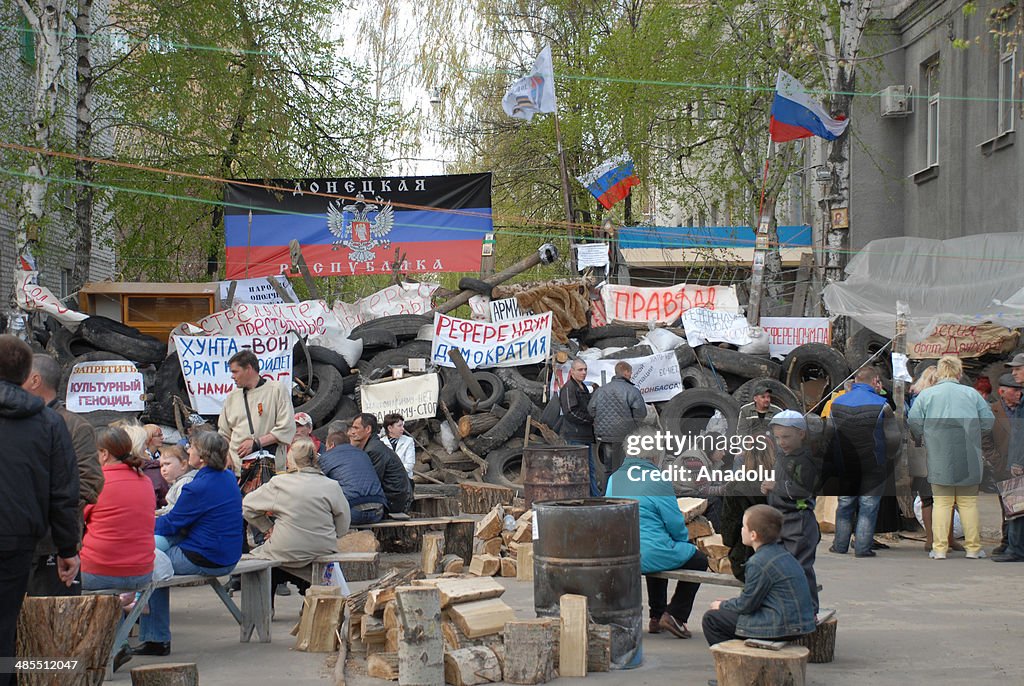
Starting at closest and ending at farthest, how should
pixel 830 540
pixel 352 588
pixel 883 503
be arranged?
pixel 352 588
pixel 883 503
pixel 830 540

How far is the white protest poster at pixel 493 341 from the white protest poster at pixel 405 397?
2.49 ft

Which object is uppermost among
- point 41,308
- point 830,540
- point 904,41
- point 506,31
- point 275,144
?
point 506,31

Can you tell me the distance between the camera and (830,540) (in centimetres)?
1323

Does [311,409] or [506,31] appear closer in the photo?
[311,409]

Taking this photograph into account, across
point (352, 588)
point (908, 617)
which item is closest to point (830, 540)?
point (908, 617)

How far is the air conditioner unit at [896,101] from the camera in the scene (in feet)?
81.1

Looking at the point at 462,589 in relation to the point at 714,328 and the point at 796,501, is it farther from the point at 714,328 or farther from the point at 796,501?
the point at 714,328

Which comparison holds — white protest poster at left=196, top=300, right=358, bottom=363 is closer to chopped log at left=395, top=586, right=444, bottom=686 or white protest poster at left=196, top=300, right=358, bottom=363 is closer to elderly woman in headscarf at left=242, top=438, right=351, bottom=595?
elderly woman in headscarf at left=242, top=438, right=351, bottom=595

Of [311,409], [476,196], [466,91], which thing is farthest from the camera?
[466,91]

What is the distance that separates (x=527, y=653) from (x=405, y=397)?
1055 centimetres

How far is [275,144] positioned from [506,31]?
384 inches

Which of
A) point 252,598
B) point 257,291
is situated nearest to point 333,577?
point 252,598

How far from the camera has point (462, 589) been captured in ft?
23.5

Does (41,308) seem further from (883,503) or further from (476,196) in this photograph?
(883,503)
